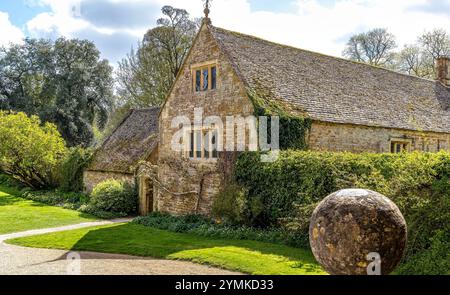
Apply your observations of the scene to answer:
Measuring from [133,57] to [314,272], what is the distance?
3437cm

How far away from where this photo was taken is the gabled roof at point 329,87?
57.6 ft

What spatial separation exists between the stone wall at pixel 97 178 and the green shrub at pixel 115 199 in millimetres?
691

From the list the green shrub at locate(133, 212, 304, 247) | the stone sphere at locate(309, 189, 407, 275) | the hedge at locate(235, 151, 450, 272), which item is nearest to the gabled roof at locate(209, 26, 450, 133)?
the hedge at locate(235, 151, 450, 272)

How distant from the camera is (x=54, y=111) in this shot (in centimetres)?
4072

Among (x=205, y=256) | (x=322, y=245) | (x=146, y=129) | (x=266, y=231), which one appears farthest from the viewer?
(x=146, y=129)

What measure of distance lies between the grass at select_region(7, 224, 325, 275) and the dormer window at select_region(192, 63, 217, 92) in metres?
6.37

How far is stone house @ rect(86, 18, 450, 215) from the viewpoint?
17.1m

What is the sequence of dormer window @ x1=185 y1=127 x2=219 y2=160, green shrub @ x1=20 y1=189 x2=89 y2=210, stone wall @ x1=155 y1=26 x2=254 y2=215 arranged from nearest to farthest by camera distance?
1. stone wall @ x1=155 y1=26 x2=254 y2=215
2. dormer window @ x1=185 y1=127 x2=219 y2=160
3. green shrub @ x1=20 y1=189 x2=89 y2=210

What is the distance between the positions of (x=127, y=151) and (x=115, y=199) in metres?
4.16

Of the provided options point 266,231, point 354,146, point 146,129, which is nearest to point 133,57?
point 146,129

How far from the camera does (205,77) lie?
1838 cm

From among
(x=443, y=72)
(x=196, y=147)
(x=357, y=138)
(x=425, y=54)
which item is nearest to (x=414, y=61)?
(x=425, y=54)

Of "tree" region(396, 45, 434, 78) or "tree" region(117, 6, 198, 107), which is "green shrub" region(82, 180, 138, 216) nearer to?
"tree" region(117, 6, 198, 107)
